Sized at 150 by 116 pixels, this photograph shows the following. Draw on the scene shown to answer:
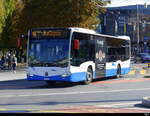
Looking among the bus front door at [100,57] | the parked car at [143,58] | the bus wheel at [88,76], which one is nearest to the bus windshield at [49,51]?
the bus wheel at [88,76]

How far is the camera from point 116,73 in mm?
28359

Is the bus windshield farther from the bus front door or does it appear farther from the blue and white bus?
the bus front door

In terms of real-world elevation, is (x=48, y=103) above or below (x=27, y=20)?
below

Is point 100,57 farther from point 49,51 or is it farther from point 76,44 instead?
point 49,51

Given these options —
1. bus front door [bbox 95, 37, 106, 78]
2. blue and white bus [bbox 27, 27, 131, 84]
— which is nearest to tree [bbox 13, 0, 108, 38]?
bus front door [bbox 95, 37, 106, 78]

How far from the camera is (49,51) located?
21.2 meters

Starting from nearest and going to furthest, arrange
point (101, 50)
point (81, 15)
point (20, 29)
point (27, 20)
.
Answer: point (101, 50) < point (81, 15) < point (27, 20) < point (20, 29)

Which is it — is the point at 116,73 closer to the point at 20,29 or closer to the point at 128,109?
the point at 128,109

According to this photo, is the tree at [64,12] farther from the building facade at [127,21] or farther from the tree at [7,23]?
the building facade at [127,21]

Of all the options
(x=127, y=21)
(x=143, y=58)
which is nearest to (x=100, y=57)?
(x=143, y=58)

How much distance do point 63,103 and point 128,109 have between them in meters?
2.64

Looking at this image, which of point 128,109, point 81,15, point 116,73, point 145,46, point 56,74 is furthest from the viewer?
point 145,46

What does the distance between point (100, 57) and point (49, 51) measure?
4.78 metres

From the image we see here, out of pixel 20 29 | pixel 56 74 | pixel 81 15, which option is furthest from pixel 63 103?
pixel 20 29
